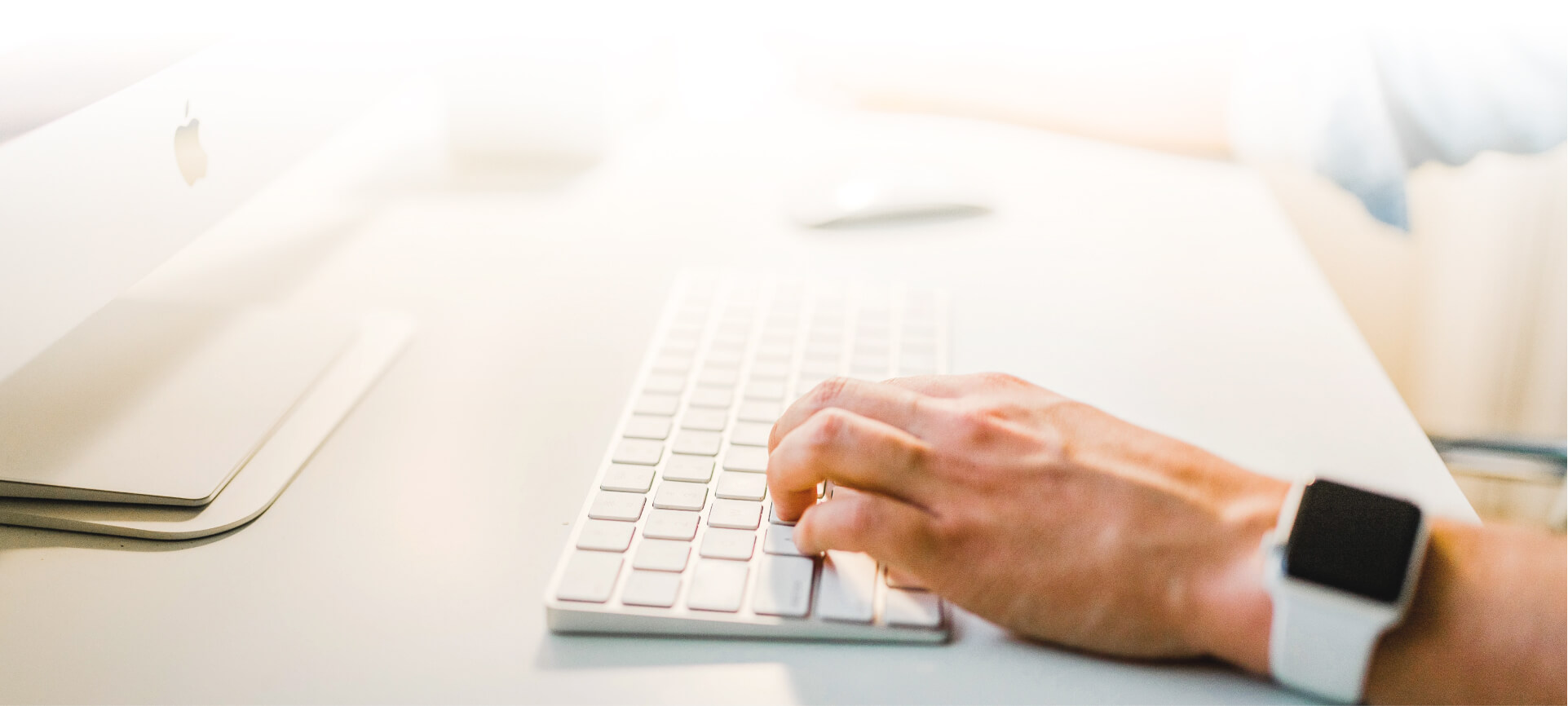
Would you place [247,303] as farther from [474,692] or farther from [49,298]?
[474,692]

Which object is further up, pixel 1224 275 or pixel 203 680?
pixel 1224 275

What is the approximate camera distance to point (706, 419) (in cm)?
53

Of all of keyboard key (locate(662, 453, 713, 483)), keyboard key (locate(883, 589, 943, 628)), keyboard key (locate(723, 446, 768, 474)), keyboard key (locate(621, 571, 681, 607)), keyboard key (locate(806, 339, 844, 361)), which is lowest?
keyboard key (locate(621, 571, 681, 607))

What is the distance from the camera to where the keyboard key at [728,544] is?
0.43 metres

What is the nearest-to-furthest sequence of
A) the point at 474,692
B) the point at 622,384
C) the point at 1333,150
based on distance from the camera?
the point at 474,692 < the point at 622,384 < the point at 1333,150

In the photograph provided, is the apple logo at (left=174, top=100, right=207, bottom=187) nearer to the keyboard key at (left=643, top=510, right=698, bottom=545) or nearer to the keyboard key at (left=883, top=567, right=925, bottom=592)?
the keyboard key at (left=643, top=510, right=698, bottom=545)

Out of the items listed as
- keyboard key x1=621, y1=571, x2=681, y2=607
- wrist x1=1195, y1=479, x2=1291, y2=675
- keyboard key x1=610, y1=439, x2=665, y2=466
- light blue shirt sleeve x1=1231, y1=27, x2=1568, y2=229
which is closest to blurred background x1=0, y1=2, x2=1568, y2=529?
light blue shirt sleeve x1=1231, y1=27, x2=1568, y2=229

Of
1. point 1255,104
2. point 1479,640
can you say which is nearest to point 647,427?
point 1479,640

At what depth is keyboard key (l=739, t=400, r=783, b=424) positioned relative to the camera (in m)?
0.53

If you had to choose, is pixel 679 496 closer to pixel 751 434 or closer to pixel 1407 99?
pixel 751 434

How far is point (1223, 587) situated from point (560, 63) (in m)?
0.79

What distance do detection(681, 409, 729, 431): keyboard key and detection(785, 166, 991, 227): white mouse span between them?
33cm

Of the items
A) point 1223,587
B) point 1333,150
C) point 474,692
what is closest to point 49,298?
point 474,692

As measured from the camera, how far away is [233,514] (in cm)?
48
